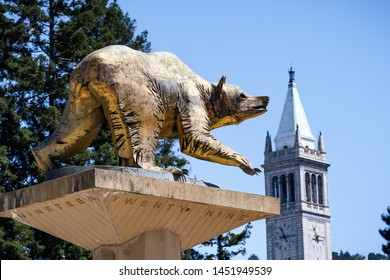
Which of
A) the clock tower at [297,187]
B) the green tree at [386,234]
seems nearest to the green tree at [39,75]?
the green tree at [386,234]

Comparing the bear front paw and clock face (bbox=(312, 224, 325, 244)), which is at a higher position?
clock face (bbox=(312, 224, 325, 244))

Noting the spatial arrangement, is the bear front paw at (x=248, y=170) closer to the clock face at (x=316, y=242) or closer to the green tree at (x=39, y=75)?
the green tree at (x=39, y=75)

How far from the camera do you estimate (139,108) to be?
14328mm

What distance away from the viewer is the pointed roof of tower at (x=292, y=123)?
14875 centimetres

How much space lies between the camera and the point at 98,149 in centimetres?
3331

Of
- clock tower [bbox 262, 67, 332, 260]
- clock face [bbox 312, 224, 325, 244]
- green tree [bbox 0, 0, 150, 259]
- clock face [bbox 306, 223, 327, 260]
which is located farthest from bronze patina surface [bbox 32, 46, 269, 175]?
clock face [bbox 312, 224, 325, 244]

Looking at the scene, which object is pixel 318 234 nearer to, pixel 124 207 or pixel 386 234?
pixel 386 234

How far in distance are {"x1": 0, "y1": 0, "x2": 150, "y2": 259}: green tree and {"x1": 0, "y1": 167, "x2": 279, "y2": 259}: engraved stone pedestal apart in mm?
17112

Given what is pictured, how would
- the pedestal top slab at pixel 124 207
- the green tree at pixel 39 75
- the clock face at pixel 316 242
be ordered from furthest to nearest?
the clock face at pixel 316 242
the green tree at pixel 39 75
the pedestal top slab at pixel 124 207

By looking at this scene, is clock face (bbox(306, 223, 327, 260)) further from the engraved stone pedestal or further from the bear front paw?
the engraved stone pedestal

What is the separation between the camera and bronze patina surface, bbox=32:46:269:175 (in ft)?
46.9

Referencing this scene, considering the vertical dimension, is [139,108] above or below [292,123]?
below

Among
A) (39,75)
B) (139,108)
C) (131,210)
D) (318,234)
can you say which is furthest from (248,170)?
(318,234)

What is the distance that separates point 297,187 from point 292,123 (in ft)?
26.9
